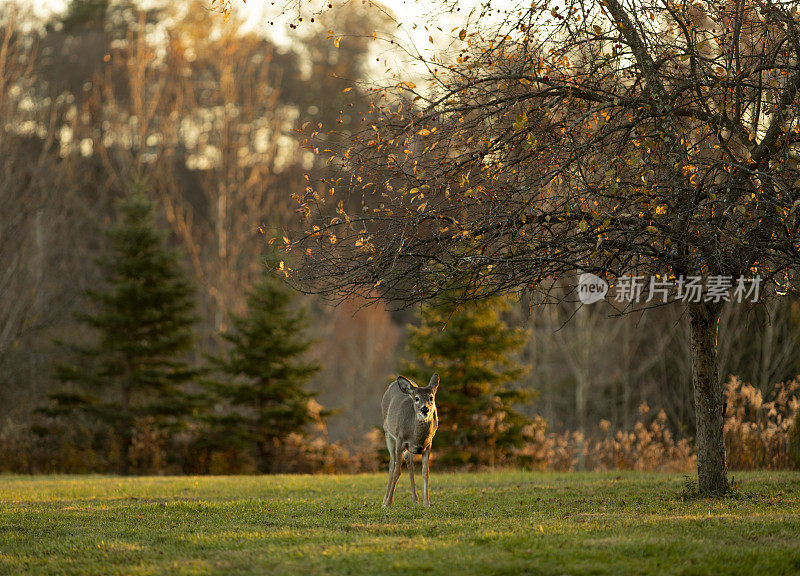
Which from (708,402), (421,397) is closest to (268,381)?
(421,397)

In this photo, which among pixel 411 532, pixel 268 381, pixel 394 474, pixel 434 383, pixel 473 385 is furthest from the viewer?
pixel 268 381

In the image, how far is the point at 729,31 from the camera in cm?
1108

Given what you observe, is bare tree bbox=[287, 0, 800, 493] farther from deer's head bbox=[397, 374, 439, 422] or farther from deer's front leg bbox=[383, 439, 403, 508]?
deer's front leg bbox=[383, 439, 403, 508]

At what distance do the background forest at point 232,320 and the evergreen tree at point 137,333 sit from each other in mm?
100

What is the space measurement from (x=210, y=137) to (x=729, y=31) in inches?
1254

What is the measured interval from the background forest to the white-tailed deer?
1508 mm

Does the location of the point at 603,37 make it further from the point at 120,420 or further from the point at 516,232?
the point at 120,420

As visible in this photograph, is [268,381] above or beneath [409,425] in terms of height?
above

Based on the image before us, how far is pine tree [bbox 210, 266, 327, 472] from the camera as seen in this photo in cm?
2370

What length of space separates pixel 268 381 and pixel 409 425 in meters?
13.3

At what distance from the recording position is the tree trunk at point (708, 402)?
12.0 meters

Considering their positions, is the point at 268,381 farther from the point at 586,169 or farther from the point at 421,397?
the point at 586,169

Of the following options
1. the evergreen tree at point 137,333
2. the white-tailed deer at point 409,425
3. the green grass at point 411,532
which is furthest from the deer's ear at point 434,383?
the evergreen tree at point 137,333

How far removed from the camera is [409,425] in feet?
37.9
